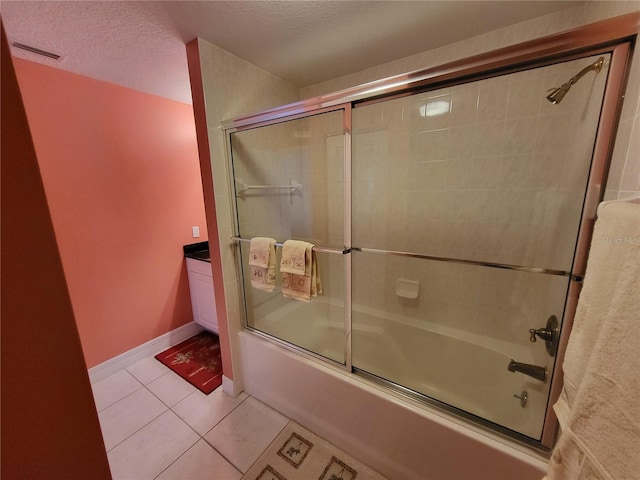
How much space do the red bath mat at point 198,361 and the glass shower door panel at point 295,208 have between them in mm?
605

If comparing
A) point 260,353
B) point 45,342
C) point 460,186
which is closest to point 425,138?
point 460,186

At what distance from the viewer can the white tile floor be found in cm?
133

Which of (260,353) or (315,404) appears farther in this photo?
(260,353)

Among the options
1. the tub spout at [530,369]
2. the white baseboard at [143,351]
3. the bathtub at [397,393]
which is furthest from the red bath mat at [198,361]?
the tub spout at [530,369]

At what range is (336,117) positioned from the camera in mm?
1375

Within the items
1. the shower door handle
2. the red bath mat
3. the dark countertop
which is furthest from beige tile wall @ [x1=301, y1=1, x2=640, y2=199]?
the red bath mat

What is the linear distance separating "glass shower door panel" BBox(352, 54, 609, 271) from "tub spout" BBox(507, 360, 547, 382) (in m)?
0.48

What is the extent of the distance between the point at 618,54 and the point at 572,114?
24.0 inches

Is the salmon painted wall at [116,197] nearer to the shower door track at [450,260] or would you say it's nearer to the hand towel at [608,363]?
the shower door track at [450,260]

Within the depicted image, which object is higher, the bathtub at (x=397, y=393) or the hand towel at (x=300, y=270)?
the hand towel at (x=300, y=270)

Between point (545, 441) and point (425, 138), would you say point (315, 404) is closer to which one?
point (545, 441)

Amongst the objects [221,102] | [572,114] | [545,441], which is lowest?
[545,441]

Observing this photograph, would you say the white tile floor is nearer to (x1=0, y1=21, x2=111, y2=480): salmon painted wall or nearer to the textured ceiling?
(x1=0, y1=21, x2=111, y2=480): salmon painted wall

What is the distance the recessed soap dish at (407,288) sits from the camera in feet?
6.19
